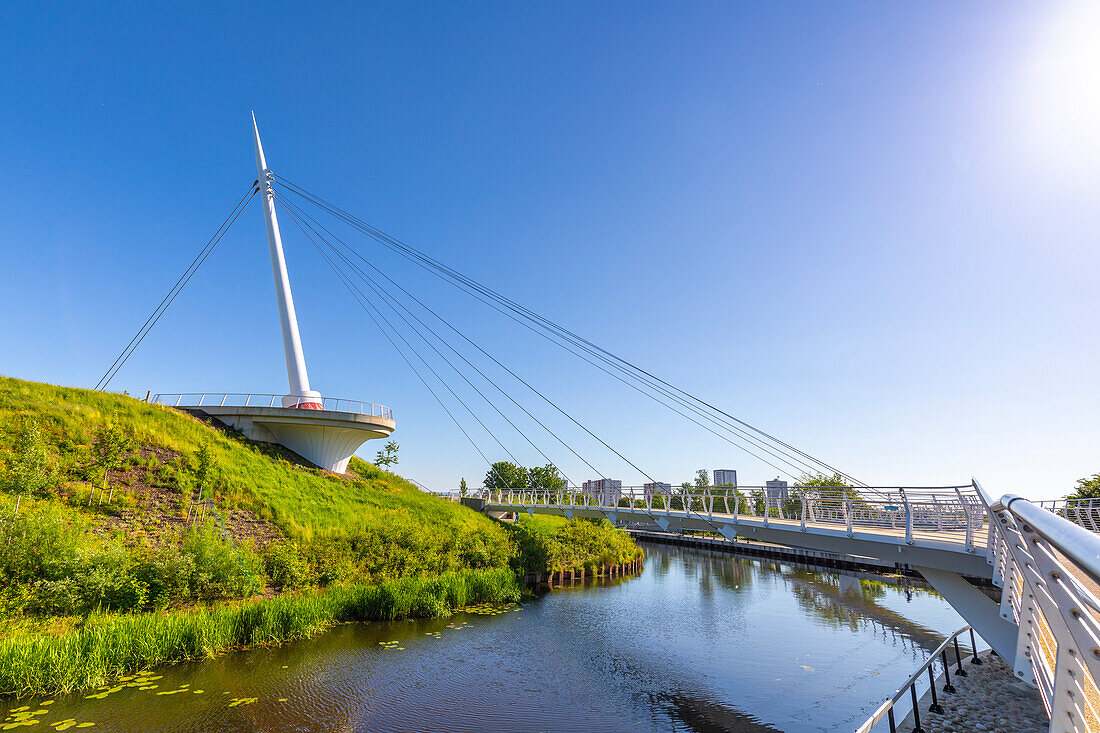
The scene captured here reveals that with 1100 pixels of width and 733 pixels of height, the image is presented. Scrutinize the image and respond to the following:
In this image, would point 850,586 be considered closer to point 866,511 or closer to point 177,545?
point 866,511

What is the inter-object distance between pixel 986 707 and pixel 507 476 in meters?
92.3

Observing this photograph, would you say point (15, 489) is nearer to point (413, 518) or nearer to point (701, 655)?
point (413, 518)

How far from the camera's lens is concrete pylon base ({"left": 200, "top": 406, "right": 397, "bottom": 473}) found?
34.4m

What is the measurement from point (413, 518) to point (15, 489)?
60.3 ft

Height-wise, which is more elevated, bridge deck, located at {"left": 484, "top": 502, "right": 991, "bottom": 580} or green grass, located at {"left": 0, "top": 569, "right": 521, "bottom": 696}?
bridge deck, located at {"left": 484, "top": 502, "right": 991, "bottom": 580}

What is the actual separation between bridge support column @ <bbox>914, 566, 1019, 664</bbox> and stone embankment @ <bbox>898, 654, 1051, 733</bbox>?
3.31 ft

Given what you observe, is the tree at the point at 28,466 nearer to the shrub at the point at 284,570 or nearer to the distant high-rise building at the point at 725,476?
the shrub at the point at 284,570

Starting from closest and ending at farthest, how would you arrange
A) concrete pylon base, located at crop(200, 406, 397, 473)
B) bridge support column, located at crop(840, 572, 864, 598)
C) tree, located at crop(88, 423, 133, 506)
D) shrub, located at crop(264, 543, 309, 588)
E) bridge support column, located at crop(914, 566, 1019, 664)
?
bridge support column, located at crop(914, 566, 1019, 664) < shrub, located at crop(264, 543, 309, 588) < tree, located at crop(88, 423, 133, 506) < bridge support column, located at crop(840, 572, 864, 598) < concrete pylon base, located at crop(200, 406, 397, 473)

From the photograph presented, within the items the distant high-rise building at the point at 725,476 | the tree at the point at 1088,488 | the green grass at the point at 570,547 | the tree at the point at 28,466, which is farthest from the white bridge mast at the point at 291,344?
the distant high-rise building at the point at 725,476

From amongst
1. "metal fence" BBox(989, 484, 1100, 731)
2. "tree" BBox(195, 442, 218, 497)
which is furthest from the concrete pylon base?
"metal fence" BBox(989, 484, 1100, 731)

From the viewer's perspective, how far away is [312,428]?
118ft

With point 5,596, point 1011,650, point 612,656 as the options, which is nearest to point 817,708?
point 1011,650

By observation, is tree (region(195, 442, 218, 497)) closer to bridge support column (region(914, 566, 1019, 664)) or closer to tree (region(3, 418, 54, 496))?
tree (region(3, 418, 54, 496))

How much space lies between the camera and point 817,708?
13914 millimetres
